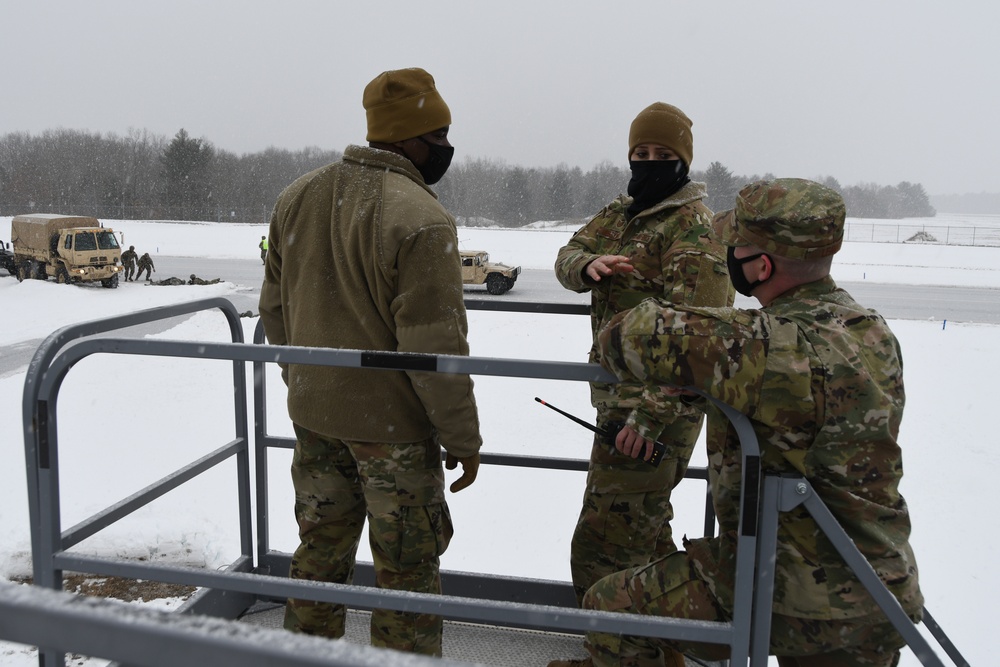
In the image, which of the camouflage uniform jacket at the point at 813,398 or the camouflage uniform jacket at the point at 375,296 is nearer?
the camouflage uniform jacket at the point at 813,398

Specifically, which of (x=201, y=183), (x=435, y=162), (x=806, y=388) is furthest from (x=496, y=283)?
(x=201, y=183)

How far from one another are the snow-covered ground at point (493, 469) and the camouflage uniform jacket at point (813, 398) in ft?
9.14

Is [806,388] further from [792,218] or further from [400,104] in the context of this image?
[400,104]

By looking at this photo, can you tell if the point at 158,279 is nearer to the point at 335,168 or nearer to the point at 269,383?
the point at 269,383

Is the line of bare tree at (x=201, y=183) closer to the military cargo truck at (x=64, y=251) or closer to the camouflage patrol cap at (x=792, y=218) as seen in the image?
the military cargo truck at (x=64, y=251)

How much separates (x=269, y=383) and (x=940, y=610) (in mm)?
8123

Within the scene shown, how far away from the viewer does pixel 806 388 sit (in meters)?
1.67

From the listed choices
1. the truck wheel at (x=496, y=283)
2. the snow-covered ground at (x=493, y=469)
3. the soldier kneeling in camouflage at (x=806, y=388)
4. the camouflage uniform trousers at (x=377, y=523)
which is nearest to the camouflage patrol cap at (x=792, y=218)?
the soldier kneeling in camouflage at (x=806, y=388)

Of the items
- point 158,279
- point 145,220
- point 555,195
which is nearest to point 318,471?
point 158,279

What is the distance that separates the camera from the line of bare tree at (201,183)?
57.9m

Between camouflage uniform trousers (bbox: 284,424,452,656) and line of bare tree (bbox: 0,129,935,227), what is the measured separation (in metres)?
49.0

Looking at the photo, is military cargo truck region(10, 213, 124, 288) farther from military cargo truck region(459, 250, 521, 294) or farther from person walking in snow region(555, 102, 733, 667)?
person walking in snow region(555, 102, 733, 667)

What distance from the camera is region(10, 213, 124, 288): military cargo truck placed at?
64.8 feet

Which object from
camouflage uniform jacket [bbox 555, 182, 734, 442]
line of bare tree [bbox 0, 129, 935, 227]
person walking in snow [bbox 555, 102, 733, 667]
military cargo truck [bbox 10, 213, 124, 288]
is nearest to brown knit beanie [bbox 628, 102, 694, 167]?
person walking in snow [bbox 555, 102, 733, 667]
